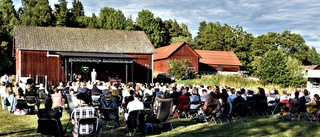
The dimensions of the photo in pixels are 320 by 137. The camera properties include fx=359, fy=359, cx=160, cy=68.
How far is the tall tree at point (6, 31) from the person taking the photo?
143 feet

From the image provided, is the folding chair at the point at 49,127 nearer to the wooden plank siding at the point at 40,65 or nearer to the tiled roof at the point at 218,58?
the wooden plank siding at the point at 40,65

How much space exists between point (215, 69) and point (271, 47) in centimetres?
1550

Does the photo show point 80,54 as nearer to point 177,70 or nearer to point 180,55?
point 177,70

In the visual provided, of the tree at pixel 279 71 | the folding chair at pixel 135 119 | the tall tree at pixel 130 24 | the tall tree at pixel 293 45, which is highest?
the tall tree at pixel 130 24

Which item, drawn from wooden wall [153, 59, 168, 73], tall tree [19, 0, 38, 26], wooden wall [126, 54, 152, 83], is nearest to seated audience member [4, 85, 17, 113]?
wooden wall [126, 54, 152, 83]

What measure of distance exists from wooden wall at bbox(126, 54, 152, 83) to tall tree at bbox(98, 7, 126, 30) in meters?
30.0

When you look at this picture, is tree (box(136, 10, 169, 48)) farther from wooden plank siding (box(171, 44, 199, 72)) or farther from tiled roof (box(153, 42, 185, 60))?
wooden plank siding (box(171, 44, 199, 72))

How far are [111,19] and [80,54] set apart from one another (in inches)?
1385

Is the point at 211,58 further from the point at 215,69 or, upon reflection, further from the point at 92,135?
the point at 92,135

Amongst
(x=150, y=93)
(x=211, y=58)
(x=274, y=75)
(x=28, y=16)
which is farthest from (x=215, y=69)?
(x=150, y=93)

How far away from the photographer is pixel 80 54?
29828 millimetres

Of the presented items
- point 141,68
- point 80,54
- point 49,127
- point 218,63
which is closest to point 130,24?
point 218,63

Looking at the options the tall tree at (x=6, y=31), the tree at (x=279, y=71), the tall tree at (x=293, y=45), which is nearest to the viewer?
the tree at (x=279, y=71)

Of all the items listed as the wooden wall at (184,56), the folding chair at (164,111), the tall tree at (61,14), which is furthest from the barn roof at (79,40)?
the tall tree at (61,14)
